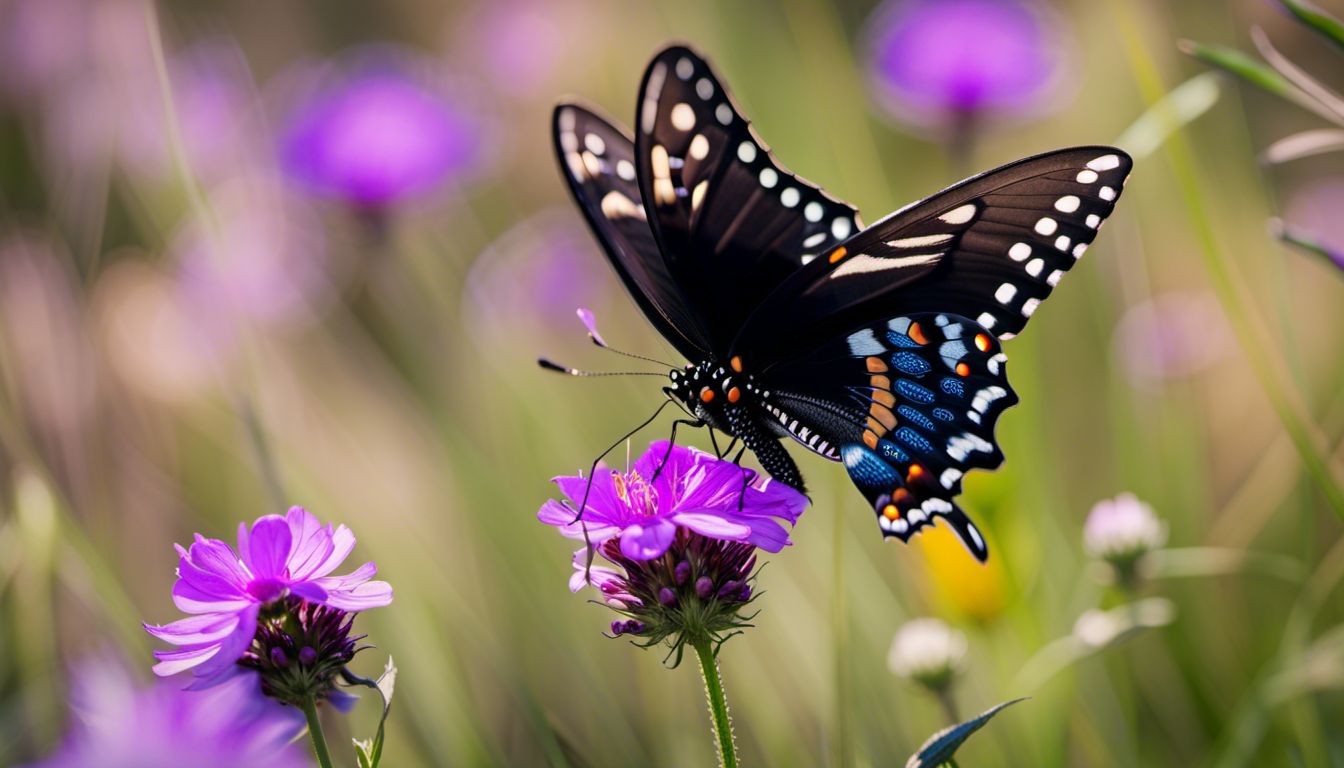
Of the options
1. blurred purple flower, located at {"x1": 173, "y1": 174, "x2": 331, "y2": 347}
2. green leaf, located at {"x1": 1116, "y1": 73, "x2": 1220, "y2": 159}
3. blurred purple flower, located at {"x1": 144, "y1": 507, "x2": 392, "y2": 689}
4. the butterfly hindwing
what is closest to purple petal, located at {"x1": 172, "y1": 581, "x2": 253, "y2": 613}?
blurred purple flower, located at {"x1": 144, "y1": 507, "x2": 392, "y2": 689}

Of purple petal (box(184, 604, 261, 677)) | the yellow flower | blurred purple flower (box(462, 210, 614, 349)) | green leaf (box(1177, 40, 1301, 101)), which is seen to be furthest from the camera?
blurred purple flower (box(462, 210, 614, 349))

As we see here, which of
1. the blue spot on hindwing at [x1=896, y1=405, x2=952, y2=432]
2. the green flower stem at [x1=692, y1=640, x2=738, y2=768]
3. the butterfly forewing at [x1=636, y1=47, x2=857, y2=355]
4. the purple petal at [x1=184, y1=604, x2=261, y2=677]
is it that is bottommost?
the green flower stem at [x1=692, y1=640, x2=738, y2=768]

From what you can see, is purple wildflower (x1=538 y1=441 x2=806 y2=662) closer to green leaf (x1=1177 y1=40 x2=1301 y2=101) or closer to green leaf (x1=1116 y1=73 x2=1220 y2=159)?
green leaf (x1=1177 y1=40 x2=1301 y2=101)

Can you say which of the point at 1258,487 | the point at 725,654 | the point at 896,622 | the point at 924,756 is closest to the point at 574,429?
the point at 725,654

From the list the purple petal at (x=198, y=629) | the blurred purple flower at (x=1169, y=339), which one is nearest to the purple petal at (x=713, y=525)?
the purple petal at (x=198, y=629)

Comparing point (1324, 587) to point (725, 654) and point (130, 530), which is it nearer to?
point (725, 654)

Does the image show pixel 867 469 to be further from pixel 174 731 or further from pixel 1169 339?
pixel 1169 339
